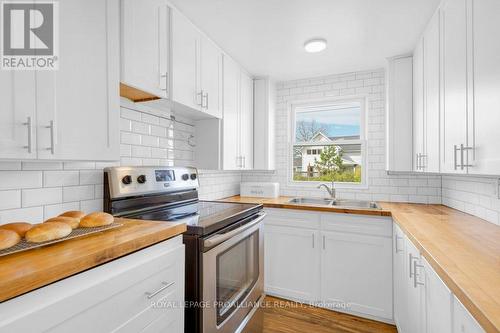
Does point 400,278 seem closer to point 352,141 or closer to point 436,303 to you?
point 436,303

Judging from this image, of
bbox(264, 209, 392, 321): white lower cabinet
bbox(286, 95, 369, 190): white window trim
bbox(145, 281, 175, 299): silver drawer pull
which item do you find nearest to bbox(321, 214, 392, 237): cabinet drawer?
bbox(264, 209, 392, 321): white lower cabinet

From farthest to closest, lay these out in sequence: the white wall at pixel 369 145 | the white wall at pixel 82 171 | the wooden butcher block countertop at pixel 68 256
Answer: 1. the white wall at pixel 369 145
2. the white wall at pixel 82 171
3. the wooden butcher block countertop at pixel 68 256

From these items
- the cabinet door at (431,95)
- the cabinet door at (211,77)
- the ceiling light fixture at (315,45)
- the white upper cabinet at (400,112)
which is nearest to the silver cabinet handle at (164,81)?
the cabinet door at (211,77)

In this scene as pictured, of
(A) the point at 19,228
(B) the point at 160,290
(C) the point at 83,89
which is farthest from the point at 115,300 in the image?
(C) the point at 83,89

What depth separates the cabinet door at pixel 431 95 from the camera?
171 centimetres

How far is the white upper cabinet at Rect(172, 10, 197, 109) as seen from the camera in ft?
5.54

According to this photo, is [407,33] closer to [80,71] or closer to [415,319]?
[415,319]

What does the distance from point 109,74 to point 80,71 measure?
146mm

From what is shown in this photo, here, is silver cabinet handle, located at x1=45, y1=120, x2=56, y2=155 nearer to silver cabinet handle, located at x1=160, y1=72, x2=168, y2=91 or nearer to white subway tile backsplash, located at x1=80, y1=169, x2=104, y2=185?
white subway tile backsplash, located at x1=80, y1=169, x2=104, y2=185

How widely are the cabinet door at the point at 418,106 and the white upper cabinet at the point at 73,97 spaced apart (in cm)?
215

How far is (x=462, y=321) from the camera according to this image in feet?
2.68

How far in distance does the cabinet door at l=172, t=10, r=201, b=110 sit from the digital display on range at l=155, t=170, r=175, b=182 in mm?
492

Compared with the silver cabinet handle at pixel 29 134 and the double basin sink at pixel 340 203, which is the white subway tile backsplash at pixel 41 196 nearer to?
the silver cabinet handle at pixel 29 134

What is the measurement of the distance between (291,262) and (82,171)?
1813 millimetres
